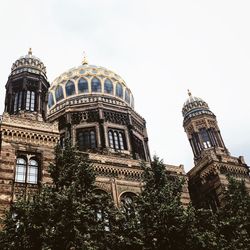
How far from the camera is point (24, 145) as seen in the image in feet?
71.5

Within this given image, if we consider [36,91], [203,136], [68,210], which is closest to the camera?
[68,210]

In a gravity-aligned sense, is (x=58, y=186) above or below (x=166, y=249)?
above

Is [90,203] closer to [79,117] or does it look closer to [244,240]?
[244,240]

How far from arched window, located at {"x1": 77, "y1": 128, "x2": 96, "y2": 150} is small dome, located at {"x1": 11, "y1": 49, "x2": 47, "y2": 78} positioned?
7.03 metres

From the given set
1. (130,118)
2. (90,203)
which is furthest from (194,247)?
(130,118)

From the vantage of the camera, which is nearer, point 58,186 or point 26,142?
point 58,186

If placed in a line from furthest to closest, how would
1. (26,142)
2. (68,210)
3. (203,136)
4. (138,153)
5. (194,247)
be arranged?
(203,136) < (138,153) < (26,142) < (194,247) < (68,210)

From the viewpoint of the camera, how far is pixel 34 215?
14.2m

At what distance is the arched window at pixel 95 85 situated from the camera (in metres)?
37.6

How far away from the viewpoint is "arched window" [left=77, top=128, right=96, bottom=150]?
32.2 metres

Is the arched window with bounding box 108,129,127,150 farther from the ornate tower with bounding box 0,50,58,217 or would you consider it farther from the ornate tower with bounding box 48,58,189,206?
the ornate tower with bounding box 0,50,58,217

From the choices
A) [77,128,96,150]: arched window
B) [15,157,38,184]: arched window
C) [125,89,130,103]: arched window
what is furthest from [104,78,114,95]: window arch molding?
[15,157,38,184]: arched window

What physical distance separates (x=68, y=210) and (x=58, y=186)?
7.98ft

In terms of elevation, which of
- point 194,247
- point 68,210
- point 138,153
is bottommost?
point 194,247
